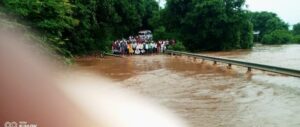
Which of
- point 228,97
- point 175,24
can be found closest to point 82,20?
point 175,24

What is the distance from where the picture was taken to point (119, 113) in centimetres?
972

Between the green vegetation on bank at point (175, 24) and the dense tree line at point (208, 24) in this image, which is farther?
the dense tree line at point (208, 24)

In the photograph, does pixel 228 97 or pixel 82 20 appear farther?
pixel 82 20

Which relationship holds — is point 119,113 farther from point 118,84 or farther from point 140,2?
point 140,2

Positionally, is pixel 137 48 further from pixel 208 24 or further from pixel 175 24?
pixel 175 24

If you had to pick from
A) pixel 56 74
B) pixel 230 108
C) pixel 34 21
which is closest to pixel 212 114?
pixel 230 108

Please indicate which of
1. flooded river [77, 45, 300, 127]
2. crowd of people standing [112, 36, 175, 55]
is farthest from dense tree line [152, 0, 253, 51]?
flooded river [77, 45, 300, 127]

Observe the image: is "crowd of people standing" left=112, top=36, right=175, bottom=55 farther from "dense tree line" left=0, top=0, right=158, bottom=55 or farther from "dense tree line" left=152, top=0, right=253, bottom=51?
"dense tree line" left=152, top=0, right=253, bottom=51

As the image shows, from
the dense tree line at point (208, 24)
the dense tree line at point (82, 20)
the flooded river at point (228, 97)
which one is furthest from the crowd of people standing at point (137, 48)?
the flooded river at point (228, 97)

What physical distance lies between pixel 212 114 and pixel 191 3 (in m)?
40.6

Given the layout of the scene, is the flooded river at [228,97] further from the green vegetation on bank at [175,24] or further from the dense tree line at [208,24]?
the dense tree line at [208,24]

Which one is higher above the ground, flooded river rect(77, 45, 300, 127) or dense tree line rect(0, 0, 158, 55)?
dense tree line rect(0, 0, 158, 55)

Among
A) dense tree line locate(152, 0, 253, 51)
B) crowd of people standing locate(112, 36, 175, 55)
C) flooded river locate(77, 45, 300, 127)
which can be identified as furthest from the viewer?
dense tree line locate(152, 0, 253, 51)

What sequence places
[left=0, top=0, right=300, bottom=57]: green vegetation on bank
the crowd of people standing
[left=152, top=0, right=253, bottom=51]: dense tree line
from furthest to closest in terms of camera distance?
[left=152, top=0, right=253, bottom=51]: dense tree line
the crowd of people standing
[left=0, top=0, right=300, bottom=57]: green vegetation on bank
